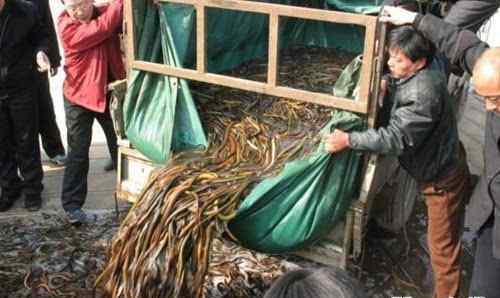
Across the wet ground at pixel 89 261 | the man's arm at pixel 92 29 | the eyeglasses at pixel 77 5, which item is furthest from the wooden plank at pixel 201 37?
the wet ground at pixel 89 261

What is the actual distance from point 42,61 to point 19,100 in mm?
431

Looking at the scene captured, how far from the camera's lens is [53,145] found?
586 centimetres

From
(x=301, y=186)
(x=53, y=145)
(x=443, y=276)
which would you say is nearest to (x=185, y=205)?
(x=301, y=186)

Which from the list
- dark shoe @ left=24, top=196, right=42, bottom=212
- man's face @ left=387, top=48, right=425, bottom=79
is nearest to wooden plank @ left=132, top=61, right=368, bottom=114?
man's face @ left=387, top=48, right=425, bottom=79

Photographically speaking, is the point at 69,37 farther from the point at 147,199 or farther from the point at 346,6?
the point at 346,6

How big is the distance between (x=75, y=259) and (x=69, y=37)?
154 cm

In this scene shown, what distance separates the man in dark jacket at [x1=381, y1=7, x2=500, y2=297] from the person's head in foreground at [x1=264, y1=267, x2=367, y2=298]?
1.37 meters

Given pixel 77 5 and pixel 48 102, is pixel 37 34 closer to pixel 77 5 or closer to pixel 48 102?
pixel 77 5

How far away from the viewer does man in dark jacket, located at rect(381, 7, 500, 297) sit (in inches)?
114

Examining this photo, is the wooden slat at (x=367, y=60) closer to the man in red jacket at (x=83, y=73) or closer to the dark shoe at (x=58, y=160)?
the man in red jacket at (x=83, y=73)

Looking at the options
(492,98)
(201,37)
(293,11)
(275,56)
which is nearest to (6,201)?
(201,37)

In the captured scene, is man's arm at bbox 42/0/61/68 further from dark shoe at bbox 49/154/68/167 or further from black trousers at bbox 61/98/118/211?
dark shoe at bbox 49/154/68/167

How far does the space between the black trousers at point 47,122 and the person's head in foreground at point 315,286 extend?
4326mm

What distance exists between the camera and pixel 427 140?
3.48 metres
